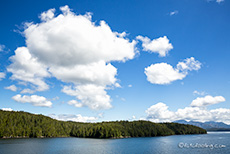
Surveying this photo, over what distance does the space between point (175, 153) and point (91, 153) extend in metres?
42.8

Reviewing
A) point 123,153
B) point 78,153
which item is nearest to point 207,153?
point 123,153

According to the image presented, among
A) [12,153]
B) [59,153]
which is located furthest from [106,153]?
[12,153]

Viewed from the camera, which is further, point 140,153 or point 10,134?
point 10,134

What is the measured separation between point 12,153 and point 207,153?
94226mm

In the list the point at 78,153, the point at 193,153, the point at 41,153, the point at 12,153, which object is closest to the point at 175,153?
the point at 193,153

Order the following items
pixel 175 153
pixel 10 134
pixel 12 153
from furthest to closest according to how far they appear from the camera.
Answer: pixel 10 134 < pixel 175 153 < pixel 12 153

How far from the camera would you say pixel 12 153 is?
7931 cm

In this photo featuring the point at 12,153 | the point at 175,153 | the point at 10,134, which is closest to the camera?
the point at 12,153

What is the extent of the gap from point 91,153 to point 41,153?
24.7 meters

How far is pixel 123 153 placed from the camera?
85.9 m

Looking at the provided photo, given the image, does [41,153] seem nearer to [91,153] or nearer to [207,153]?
[91,153]

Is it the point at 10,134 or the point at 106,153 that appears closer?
the point at 106,153

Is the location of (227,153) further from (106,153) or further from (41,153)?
(41,153)

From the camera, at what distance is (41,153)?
83.1 m
